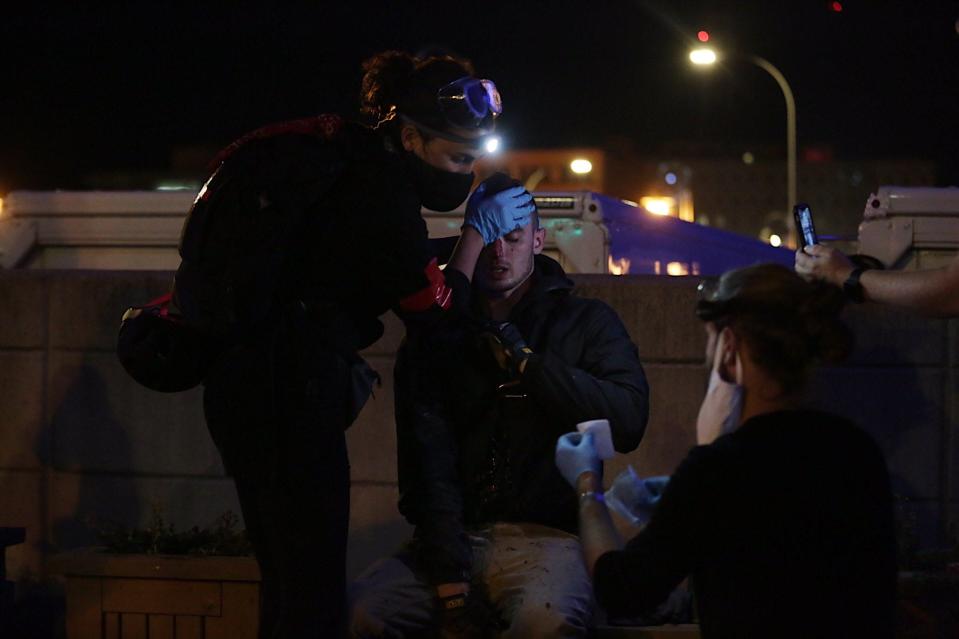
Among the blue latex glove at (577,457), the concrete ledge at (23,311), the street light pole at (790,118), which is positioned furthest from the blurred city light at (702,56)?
the blue latex glove at (577,457)

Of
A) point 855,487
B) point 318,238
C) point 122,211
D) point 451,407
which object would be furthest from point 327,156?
point 122,211

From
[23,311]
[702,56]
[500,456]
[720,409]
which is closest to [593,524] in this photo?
[720,409]

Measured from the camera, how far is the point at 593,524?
262cm

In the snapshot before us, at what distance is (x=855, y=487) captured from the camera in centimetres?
239

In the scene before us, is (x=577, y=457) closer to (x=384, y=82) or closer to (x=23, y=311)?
(x=384, y=82)

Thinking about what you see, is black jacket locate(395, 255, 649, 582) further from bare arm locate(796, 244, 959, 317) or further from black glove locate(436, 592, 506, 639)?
bare arm locate(796, 244, 959, 317)

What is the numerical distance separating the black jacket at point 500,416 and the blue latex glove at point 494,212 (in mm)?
310

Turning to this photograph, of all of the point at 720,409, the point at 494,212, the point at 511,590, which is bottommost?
the point at 511,590

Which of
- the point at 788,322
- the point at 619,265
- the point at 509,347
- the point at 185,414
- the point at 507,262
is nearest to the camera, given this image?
the point at 788,322

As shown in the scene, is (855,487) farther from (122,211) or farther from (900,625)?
(122,211)

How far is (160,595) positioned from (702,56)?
1539cm

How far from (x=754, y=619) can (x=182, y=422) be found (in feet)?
12.5

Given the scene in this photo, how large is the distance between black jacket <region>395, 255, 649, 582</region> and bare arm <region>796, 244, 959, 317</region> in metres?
0.78

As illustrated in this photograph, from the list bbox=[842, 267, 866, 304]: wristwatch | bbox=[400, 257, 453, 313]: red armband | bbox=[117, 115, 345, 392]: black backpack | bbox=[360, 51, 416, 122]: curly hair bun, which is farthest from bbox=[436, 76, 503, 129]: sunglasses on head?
bbox=[842, 267, 866, 304]: wristwatch
